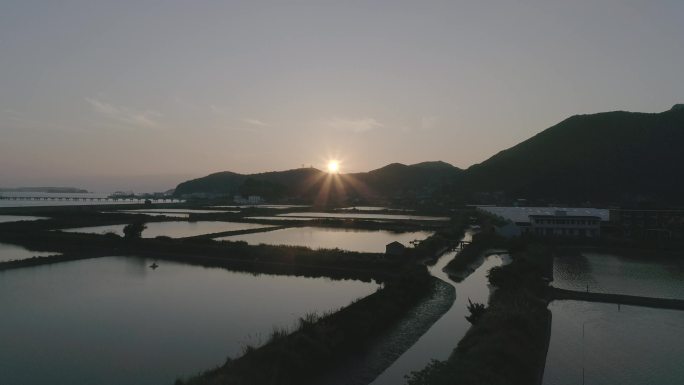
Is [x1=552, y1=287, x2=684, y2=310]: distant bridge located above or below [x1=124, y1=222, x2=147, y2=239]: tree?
below

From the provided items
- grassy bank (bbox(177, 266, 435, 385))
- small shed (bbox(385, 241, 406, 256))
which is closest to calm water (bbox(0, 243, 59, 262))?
small shed (bbox(385, 241, 406, 256))

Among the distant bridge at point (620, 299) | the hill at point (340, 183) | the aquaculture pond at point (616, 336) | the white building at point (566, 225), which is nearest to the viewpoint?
the aquaculture pond at point (616, 336)

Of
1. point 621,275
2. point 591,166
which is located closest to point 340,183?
point 591,166

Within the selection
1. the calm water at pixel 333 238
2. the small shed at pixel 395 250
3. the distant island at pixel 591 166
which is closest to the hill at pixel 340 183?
the distant island at pixel 591 166

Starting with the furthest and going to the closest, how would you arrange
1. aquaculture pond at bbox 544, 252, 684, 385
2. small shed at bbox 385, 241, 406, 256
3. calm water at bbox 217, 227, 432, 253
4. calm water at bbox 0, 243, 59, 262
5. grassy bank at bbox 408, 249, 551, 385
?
calm water at bbox 217, 227, 432, 253, calm water at bbox 0, 243, 59, 262, small shed at bbox 385, 241, 406, 256, aquaculture pond at bbox 544, 252, 684, 385, grassy bank at bbox 408, 249, 551, 385

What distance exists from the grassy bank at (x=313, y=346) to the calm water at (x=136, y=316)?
107cm

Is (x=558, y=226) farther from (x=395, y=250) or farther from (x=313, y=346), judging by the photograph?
(x=313, y=346)

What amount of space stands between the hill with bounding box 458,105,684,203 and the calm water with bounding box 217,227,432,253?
130ft

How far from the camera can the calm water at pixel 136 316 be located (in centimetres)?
855

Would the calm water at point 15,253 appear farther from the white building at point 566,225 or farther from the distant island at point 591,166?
the distant island at point 591,166

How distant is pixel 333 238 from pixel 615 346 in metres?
21.2

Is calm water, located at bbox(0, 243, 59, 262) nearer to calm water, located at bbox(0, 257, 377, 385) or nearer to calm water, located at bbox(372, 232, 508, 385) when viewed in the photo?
calm water, located at bbox(0, 257, 377, 385)

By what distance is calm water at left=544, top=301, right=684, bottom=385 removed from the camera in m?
8.68

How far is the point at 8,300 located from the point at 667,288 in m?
20.9
